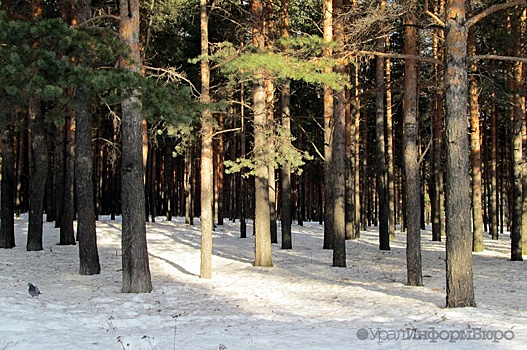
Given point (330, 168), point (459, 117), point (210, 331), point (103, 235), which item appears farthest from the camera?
point (103, 235)

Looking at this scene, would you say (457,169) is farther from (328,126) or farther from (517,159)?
(517,159)

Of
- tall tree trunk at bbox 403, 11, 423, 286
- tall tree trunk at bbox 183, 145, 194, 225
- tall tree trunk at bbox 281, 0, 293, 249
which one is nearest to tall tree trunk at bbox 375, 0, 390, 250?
tall tree trunk at bbox 281, 0, 293, 249

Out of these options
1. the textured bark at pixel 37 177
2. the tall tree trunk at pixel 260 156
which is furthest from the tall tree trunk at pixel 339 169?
the textured bark at pixel 37 177

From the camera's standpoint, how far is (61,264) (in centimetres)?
1520

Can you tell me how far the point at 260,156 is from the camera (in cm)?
1538

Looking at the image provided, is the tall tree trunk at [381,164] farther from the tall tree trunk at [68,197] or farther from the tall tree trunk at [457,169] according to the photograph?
the tall tree trunk at [68,197]

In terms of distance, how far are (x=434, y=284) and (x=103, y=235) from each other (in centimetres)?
1600

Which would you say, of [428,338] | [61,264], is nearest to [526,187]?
[428,338]

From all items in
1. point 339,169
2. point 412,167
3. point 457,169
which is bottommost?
point 457,169

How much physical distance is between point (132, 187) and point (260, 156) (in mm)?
5100

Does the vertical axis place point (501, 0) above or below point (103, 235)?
above

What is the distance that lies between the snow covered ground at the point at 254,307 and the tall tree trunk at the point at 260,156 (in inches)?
30.9

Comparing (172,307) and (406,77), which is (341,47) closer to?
(406,77)

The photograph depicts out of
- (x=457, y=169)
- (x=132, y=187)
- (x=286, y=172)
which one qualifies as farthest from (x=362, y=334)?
(x=286, y=172)
